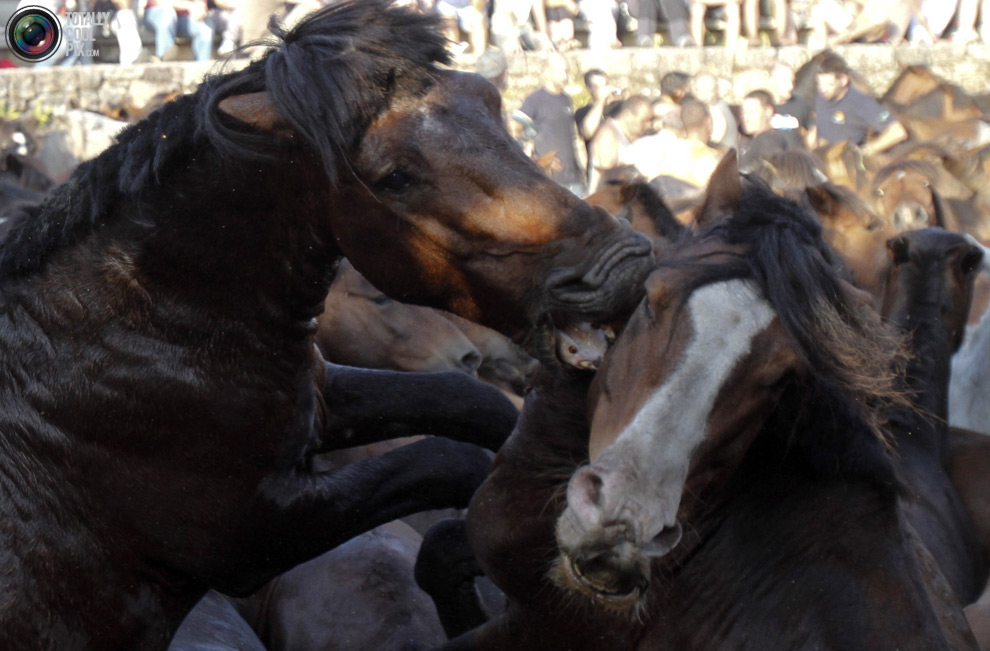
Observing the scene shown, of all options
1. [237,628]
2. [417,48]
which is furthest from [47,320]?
[237,628]

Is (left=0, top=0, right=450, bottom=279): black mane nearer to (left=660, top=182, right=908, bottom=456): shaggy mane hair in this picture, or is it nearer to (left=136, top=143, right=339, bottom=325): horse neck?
(left=136, top=143, right=339, bottom=325): horse neck

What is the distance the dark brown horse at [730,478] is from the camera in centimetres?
254

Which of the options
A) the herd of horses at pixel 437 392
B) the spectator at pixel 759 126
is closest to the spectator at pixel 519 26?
the spectator at pixel 759 126

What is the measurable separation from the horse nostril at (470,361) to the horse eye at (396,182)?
2.74m

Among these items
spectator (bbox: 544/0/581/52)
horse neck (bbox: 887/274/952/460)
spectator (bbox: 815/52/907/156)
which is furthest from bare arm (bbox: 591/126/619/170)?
horse neck (bbox: 887/274/952/460)

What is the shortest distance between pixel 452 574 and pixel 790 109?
27.5 ft

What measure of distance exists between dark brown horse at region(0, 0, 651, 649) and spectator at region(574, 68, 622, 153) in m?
7.80

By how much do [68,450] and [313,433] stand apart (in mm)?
688

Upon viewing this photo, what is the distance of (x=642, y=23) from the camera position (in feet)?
51.3

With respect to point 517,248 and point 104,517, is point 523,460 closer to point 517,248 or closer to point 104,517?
point 517,248

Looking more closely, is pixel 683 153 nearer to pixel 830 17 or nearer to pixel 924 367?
pixel 924 367

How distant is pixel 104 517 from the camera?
3.33 meters

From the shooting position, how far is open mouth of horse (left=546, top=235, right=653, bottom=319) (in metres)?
2.88

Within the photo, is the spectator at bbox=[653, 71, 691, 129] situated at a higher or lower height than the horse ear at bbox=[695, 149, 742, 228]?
lower
